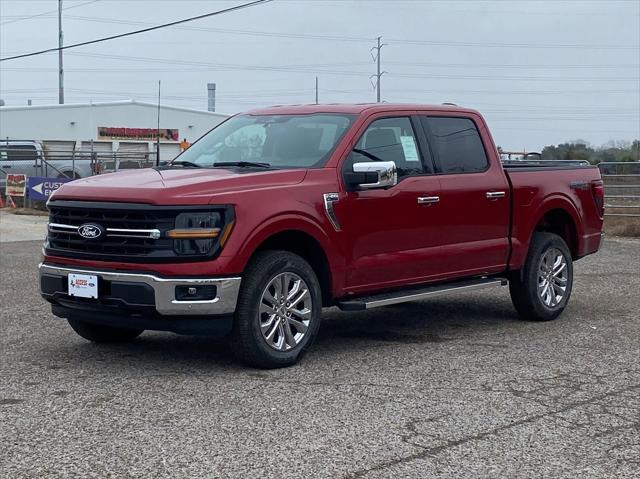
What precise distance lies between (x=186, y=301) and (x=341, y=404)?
1.26 metres

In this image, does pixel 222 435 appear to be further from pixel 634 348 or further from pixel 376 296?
pixel 634 348

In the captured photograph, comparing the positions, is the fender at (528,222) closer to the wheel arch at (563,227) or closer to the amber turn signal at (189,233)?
the wheel arch at (563,227)

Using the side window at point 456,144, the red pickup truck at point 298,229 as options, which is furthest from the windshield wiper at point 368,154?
the side window at point 456,144

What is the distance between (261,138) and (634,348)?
134 inches

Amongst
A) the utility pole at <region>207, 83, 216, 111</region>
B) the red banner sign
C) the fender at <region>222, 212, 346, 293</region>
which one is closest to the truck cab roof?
the fender at <region>222, 212, 346, 293</region>

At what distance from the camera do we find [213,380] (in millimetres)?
6750

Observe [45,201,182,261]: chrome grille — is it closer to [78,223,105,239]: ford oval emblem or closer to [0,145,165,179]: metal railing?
[78,223,105,239]: ford oval emblem

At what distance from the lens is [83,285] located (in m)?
6.93

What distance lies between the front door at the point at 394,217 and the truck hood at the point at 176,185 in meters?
0.64

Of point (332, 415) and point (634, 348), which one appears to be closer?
point (332, 415)

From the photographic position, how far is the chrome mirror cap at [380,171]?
7.44m

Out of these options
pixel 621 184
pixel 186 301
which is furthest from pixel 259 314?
pixel 621 184

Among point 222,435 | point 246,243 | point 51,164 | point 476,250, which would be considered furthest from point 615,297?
point 51,164

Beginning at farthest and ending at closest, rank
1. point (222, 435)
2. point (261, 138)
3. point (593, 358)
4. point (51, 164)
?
point (51, 164)
point (261, 138)
point (593, 358)
point (222, 435)
